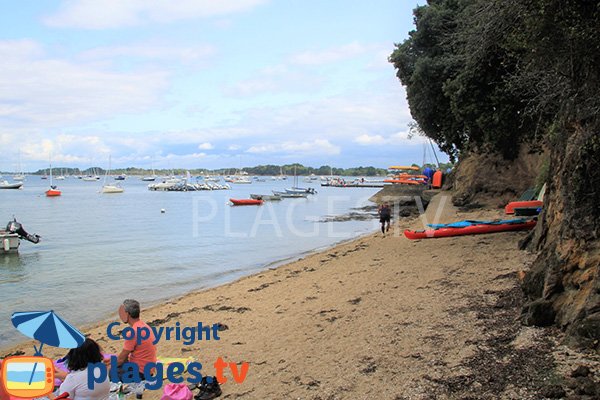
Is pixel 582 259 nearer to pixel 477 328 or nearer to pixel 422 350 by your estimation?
pixel 477 328

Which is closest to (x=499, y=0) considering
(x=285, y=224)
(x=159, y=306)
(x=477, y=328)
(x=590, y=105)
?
(x=590, y=105)

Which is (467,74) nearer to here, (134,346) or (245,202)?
(134,346)

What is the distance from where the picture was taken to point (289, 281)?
1470 centimetres

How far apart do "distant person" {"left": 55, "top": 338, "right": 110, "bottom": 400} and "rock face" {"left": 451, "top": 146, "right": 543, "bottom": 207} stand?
71.4 ft

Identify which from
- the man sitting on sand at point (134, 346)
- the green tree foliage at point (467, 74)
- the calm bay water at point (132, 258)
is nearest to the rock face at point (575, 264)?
the green tree foliage at point (467, 74)

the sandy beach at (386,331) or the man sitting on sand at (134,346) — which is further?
the man sitting on sand at (134,346)

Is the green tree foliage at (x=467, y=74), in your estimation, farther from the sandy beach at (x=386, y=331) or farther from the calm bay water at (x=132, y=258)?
the calm bay water at (x=132, y=258)

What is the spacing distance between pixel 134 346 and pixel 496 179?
2308cm

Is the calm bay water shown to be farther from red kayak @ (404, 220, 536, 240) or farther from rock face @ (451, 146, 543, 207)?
rock face @ (451, 146, 543, 207)

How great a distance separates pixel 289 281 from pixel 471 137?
6.91 metres

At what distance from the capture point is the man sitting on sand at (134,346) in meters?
5.93

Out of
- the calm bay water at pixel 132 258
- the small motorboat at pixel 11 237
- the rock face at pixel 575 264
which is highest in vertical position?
the rock face at pixel 575 264

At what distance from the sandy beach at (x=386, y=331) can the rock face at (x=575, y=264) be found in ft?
0.88

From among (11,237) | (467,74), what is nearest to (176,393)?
(467,74)
